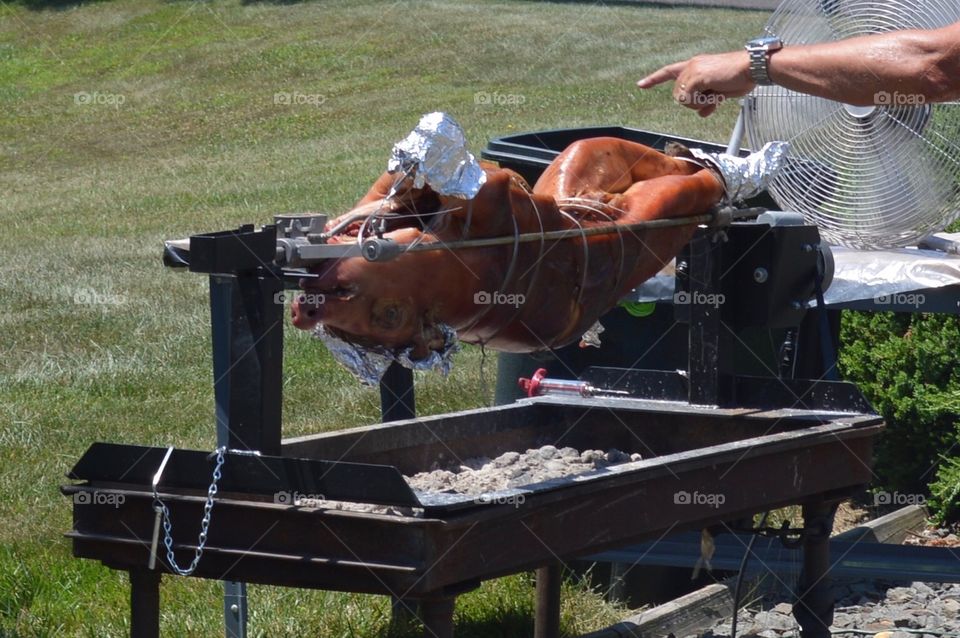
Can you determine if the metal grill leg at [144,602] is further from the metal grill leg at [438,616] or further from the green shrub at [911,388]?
the green shrub at [911,388]

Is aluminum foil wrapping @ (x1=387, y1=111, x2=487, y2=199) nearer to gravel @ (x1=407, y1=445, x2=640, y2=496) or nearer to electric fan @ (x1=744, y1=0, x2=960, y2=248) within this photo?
gravel @ (x1=407, y1=445, x2=640, y2=496)

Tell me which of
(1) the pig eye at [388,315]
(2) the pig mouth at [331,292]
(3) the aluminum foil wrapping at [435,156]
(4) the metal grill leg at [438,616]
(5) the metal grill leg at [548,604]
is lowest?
(5) the metal grill leg at [548,604]

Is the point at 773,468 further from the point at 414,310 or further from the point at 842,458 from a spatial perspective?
the point at 414,310

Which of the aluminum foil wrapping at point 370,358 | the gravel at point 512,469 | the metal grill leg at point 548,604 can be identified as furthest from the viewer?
the metal grill leg at point 548,604

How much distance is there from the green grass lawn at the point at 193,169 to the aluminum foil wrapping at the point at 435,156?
1792 millimetres

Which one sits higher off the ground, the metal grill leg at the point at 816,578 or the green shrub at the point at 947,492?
the metal grill leg at the point at 816,578

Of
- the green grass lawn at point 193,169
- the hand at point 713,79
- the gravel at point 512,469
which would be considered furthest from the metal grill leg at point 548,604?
the hand at point 713,79

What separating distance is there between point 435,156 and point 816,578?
177cm

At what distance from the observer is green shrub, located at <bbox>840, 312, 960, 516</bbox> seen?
5652mm

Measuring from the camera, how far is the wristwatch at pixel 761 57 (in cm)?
360

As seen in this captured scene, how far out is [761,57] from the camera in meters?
3.60

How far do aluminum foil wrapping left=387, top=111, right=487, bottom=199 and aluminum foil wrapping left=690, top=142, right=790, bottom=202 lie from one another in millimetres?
1250

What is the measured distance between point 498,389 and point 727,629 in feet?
4.47

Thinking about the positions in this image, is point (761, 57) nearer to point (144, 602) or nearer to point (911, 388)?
point (144, 602)
